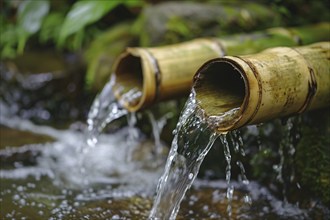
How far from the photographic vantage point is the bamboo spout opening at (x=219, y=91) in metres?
2.23

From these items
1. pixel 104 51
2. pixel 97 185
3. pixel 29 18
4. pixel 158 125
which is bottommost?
pixel 97 185

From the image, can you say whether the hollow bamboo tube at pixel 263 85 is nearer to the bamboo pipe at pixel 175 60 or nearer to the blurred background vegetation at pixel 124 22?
the bamboo pipe at pixel 175 60

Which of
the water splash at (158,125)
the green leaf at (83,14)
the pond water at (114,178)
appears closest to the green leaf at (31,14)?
the green leaf at (83,14)

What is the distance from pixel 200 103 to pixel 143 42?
199 cm

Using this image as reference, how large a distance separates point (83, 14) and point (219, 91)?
88.1 inches

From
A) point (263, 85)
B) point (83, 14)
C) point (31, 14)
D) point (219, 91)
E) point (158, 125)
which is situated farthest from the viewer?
point (31, 14)

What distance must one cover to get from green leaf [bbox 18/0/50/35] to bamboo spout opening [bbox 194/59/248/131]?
281 centimetres

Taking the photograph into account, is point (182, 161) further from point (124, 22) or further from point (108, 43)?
point (124, 22)

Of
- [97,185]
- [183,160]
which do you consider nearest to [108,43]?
[97,185]

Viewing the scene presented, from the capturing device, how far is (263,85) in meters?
2.07

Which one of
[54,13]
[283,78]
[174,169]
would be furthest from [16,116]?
[283,78]

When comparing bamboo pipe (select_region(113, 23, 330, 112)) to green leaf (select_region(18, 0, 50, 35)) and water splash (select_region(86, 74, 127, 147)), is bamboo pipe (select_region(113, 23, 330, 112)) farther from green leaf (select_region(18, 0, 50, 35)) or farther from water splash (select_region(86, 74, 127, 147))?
green leaf (select_region(18, 0, 50, 35))

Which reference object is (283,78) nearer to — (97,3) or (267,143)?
(267,143)

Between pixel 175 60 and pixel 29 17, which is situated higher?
pixel 29 17
